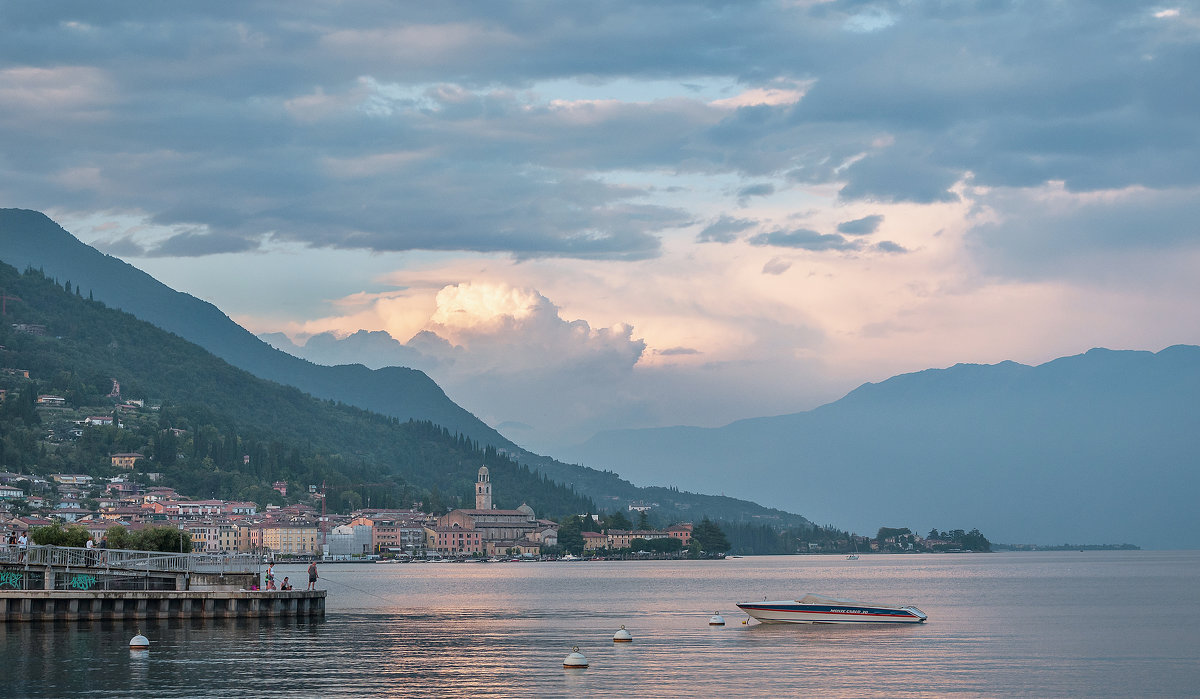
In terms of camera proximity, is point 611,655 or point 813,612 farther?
point 813,612

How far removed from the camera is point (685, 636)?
76625 mm

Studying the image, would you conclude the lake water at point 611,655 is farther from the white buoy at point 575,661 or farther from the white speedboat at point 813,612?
the white speedboat at point 813,612

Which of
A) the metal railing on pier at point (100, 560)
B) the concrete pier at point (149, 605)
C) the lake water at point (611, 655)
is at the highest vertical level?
the metal railing on pier at point (100, 560)

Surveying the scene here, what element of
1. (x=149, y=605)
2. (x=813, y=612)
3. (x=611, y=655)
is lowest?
(x=611, y=655)

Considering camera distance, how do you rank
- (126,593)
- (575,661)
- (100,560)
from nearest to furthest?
(575,661), (126,593), (100,560)

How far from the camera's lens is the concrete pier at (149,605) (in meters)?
76.2

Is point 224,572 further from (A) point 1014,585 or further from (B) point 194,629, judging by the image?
Result: (A) point 1014,585

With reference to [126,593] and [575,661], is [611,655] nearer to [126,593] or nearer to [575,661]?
[575,661]

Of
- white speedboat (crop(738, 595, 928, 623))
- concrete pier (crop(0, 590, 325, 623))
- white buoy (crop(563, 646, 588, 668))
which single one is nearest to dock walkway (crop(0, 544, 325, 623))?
concrete pier (crop(0, 590, 325, 623))

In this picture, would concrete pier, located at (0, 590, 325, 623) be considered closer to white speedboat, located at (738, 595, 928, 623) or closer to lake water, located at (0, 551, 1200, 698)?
lake water, located at (0, 551, 1200, 698)

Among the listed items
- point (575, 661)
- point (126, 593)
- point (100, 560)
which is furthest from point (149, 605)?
point (575, 661)

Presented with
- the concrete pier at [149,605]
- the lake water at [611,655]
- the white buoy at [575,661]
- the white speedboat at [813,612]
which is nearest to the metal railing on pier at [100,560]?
the concrete pier at [149,605]

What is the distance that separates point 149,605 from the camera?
79.6 meters

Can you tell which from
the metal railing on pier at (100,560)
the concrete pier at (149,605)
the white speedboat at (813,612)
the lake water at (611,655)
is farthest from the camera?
the white speedboat at (813,612)
